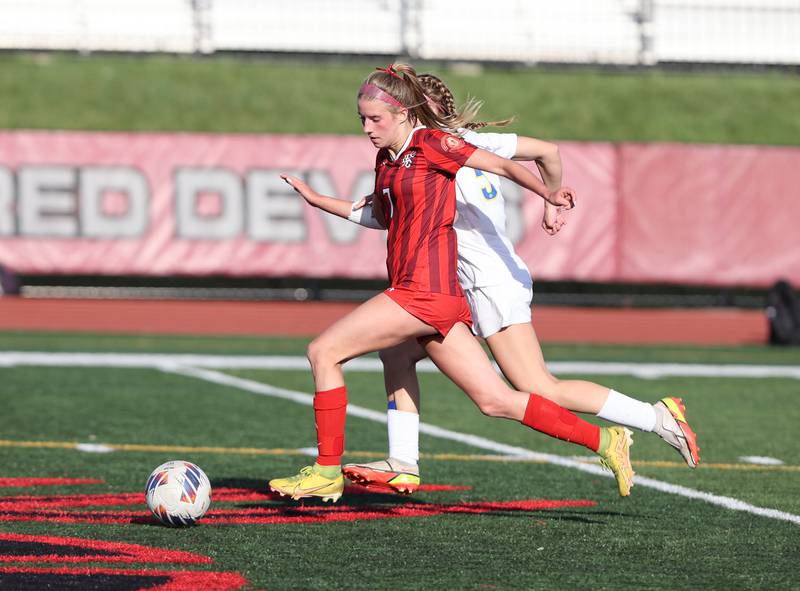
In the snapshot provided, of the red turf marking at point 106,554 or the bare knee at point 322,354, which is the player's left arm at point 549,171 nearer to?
the bare knee at point 322,354

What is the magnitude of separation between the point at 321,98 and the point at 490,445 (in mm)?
17781

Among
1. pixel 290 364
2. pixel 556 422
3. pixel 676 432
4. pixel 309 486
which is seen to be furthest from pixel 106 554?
pixel 290 364

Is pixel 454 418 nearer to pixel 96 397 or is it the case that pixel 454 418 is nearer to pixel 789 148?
pixel 96 397

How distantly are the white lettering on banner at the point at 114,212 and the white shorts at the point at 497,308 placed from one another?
1588 cm

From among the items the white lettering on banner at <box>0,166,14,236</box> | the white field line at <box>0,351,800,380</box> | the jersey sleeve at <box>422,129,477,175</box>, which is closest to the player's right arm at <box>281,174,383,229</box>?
the jersey sleeve at <box>422,129,477,175</box>

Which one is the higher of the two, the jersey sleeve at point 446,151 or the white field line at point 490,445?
the jersey sleeve at point 446,151

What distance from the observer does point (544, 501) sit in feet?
21.9

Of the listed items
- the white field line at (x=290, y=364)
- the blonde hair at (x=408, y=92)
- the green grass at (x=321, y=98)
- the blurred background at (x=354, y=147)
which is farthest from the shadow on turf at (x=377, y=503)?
the green grass at (x=321, y=98)

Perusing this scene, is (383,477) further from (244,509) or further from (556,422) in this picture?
(556,422)

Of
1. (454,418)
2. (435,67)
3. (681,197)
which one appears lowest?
(454,418)

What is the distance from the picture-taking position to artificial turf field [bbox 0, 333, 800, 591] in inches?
194

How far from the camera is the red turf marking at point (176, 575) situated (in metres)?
4.58

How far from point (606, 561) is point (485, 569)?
1.64 feet

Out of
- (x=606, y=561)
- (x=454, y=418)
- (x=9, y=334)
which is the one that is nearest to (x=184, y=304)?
(x=9, y=334)
